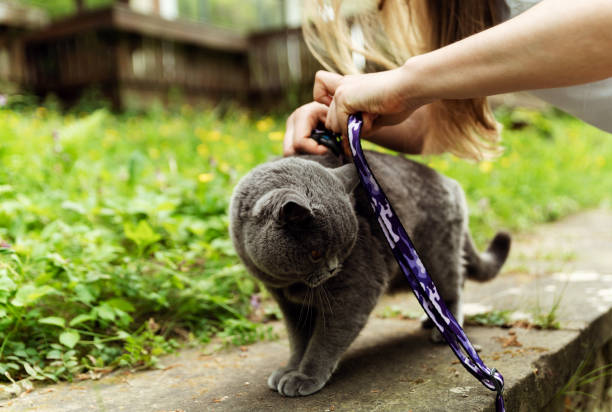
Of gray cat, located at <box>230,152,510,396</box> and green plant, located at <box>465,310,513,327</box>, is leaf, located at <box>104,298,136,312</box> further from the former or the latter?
green plant, located at <box>465,310,513,327</box>

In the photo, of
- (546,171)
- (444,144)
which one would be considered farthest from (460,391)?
(546,171)

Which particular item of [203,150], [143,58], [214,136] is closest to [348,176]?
[203,150]

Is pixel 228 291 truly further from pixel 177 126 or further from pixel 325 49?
pixel 177 126

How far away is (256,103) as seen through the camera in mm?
7906

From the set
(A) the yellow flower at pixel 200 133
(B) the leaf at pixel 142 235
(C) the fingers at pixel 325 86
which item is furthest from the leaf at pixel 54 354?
(A) the yellow flower at pixel 200 133

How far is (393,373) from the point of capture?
5.01 feet

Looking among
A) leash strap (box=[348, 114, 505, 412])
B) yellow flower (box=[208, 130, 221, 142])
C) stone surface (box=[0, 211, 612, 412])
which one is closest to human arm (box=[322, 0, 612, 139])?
leash strap (box=[348, 114, 505, 412])

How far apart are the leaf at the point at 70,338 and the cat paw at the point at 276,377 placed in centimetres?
64

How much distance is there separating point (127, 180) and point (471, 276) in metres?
1.92

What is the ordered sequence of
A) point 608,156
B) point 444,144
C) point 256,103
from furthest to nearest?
point 256,103, point 608,156, point 444,144

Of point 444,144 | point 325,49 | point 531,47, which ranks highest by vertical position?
point 325,49

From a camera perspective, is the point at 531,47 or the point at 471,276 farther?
the point at 471,276

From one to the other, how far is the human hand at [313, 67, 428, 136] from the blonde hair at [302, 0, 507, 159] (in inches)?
11.4

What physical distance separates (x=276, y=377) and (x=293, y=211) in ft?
1.78
